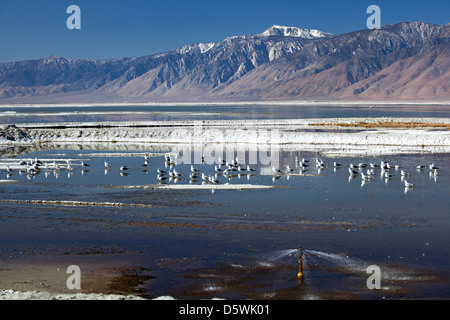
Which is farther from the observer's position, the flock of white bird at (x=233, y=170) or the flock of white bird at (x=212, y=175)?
the flock of white bird at (x=233, y=170)

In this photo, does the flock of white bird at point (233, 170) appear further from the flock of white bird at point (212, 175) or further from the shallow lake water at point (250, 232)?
the shallow lake water at point (250, 232)

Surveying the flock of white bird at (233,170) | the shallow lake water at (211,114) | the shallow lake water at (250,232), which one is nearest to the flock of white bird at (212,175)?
the flock of white bird at (233,170)

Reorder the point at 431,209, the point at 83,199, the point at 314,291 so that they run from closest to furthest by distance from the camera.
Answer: the point at 314,291 → the point at 431,209 → the point at 83,199

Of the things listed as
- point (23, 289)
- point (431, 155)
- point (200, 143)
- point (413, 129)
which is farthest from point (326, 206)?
point (413, 129)

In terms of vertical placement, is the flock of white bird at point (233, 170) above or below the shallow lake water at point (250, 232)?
above

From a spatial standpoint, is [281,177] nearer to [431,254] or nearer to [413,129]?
Answer: [431,254]

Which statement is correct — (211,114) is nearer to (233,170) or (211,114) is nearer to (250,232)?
(233,170)

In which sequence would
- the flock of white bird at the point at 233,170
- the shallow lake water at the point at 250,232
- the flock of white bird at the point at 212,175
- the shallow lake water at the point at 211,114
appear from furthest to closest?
the shallow lake water at the point at 211,114
the flock of white bird at the point at 233,170
the flock of white bird at the point at 212,175
the shallow lake water at the point at 250,232

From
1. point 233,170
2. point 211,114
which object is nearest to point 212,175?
point 233,170

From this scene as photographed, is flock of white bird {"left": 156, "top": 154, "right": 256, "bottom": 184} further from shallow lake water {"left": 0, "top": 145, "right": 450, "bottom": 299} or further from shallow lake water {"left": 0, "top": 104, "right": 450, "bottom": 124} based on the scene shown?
shallow lake water {"left": 0, "top": 104, "right": 450, "bottom": 124}
